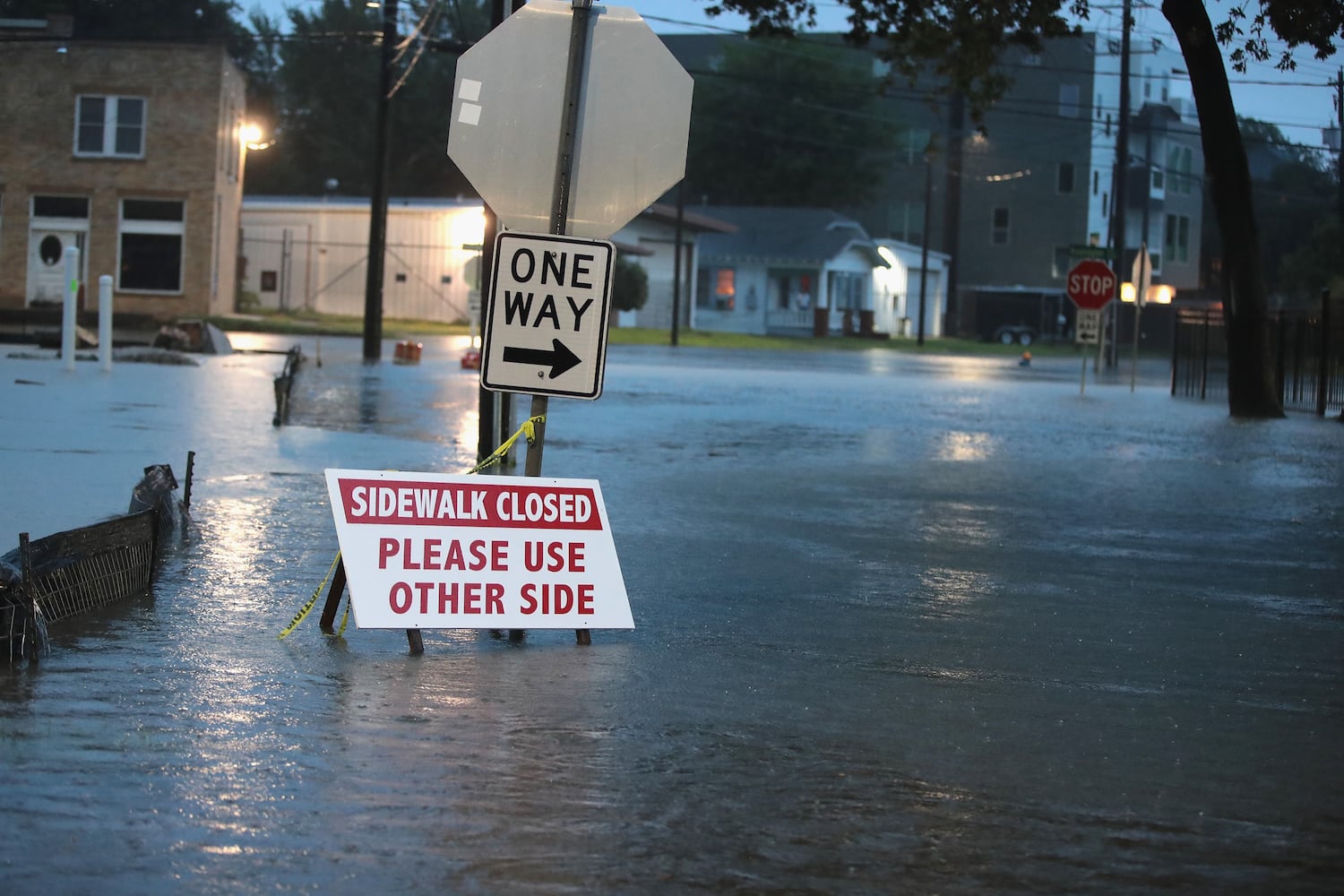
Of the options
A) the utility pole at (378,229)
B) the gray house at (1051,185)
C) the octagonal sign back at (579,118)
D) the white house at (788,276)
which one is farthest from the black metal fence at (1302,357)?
the gray house at (1051,185)

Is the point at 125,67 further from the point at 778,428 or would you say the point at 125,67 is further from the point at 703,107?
the point at 703,107

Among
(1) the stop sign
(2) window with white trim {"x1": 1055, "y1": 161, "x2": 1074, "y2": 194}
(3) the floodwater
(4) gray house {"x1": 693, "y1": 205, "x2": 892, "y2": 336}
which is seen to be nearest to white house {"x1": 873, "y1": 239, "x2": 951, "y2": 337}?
(4) gray house {"x1": 693, "y1": 205, "x2": 892, "y2": 336}

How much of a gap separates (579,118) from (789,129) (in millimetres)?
83936

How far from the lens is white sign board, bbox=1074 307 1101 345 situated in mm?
33156

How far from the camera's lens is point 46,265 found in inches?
1560

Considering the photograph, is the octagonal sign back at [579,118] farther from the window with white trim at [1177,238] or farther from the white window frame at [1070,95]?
the window with white trim at [1177,238]

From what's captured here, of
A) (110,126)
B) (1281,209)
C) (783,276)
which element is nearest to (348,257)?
(110,126)

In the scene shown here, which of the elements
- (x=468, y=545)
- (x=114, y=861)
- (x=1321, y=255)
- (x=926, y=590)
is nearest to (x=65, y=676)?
(x=468, y=545)

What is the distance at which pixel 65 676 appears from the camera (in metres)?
6.59

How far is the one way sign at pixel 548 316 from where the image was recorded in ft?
24.6

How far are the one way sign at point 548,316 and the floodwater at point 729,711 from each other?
46.8 inches

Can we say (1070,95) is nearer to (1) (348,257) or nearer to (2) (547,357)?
(1) (348,257)

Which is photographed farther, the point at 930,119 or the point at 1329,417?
the point at 930,119

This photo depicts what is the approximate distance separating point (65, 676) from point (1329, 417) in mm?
24545
